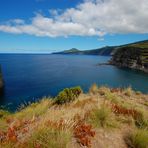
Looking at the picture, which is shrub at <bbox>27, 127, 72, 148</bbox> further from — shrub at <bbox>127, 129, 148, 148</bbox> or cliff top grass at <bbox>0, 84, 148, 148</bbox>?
shrub at <bbox>127, 129, 148, 148</bbox>

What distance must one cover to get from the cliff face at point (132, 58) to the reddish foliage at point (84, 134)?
11377 centimetres

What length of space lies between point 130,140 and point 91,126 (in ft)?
4.80

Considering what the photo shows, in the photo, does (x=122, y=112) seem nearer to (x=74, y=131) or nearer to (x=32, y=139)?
(x=74, y=131)

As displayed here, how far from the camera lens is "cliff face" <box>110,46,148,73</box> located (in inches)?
4922

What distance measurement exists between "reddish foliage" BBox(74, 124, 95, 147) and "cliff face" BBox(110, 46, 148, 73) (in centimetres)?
11377

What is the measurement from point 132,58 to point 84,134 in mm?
140440

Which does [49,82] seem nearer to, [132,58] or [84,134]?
[84,134]

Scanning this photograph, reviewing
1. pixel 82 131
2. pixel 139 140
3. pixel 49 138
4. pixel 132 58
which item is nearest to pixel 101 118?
pixel 82 131

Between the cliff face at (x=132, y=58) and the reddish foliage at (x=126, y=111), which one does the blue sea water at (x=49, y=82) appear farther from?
the cliff face at (x=132, y=58)

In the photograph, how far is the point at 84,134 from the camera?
665 centimetres

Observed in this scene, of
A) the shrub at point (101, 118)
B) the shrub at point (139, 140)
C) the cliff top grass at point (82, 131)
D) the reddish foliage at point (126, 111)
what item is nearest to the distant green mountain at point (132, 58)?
the reddish foliage at point (126, 111)

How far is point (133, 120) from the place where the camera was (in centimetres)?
848

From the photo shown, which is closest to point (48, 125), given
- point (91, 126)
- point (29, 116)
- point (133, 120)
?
point (91, 126)

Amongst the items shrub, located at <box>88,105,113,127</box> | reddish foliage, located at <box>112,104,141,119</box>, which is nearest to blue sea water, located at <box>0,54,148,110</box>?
reddish foliage, located at <box>112,104,141,119</box>
